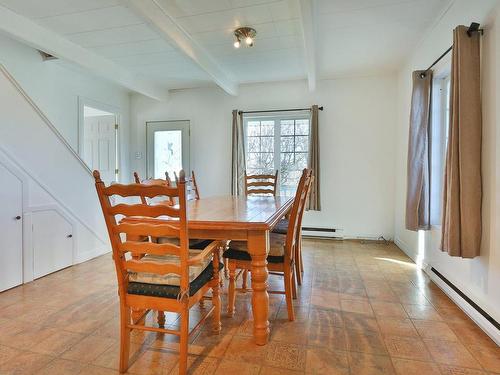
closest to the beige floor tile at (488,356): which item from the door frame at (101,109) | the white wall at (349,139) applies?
the white wall at (349,139)

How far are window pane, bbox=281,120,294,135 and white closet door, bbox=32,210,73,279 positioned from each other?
319 centimetres

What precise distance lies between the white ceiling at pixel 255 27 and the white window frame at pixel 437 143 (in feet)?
2.07

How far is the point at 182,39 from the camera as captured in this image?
299 cm

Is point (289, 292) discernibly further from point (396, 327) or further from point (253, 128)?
point (253, 128)

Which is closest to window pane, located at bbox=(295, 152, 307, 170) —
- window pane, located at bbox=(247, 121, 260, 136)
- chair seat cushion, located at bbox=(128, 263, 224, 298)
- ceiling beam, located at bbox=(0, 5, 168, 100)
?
window pane, located at bbox=(247, 121, 260, 136)

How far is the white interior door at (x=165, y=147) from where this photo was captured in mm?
5035

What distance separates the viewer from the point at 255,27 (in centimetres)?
289

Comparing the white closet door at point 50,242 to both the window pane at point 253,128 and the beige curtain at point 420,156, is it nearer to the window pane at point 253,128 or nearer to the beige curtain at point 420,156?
the window pane at point 253,128

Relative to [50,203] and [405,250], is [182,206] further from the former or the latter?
[405,250]

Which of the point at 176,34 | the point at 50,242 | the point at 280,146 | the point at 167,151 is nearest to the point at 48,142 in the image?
the point at 50,242

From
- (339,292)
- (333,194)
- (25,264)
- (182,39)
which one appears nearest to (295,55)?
(182,39)

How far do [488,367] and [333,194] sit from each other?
10.1 feet

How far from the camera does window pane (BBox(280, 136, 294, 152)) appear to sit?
15.4 ft

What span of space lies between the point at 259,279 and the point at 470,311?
1.57 m
